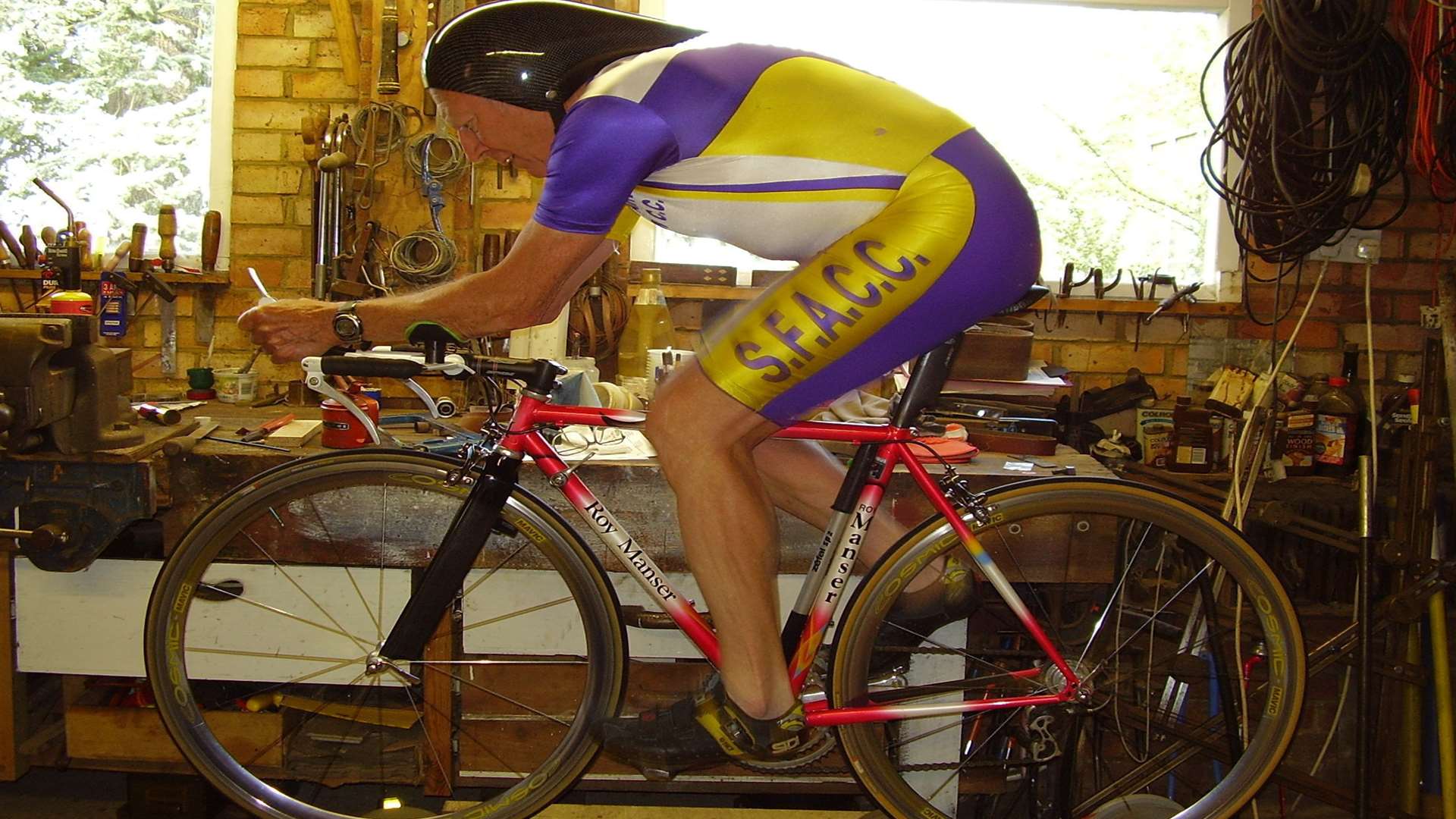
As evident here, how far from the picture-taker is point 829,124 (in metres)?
1.55

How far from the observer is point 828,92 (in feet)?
5.14

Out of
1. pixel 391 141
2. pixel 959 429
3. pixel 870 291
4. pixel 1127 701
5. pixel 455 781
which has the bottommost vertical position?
pixel 455 781

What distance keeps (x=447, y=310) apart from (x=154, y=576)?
1129 mm

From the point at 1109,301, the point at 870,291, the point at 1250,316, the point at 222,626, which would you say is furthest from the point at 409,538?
the point at 1250,316

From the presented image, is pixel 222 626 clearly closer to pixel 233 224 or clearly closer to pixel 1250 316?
pixel 233 224

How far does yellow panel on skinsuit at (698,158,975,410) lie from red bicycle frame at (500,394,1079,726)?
195 millimetres

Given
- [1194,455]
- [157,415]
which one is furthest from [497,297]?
[1194,455]

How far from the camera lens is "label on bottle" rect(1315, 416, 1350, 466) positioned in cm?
312

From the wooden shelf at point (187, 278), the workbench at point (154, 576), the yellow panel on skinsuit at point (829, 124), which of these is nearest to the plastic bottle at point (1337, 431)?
the workbench at point (154, 576)

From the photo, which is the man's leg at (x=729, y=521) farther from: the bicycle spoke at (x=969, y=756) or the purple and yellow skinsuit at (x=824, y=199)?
the bicycle spoke at (x=969, y=756)

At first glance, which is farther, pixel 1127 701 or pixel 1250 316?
pixel 1250 316

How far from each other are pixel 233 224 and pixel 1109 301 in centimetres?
259

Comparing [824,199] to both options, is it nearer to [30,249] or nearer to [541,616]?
[541,616]

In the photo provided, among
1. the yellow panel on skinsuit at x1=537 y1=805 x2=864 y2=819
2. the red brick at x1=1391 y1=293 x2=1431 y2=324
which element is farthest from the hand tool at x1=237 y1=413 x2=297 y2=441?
the red brick at x1=1391 y1=293 x2=1431 y2=324
